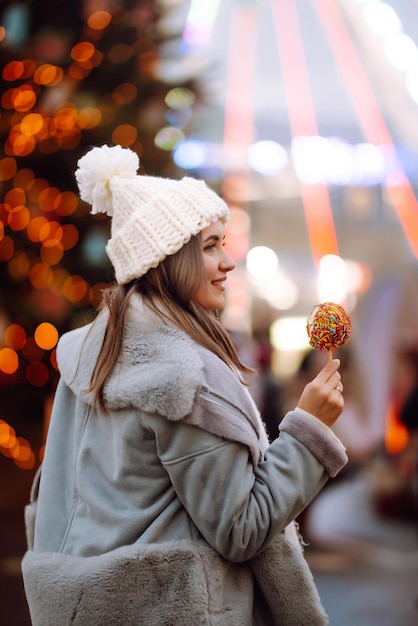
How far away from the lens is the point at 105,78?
5387 mm

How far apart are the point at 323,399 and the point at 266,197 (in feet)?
20.0

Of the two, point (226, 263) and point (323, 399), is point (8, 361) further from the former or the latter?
point (323, 399)

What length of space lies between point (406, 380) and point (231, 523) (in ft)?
16.0

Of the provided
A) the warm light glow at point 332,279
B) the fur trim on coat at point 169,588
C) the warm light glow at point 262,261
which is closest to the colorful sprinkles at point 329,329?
the fur trim on coat at point 169,588

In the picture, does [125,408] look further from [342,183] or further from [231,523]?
[342,183]

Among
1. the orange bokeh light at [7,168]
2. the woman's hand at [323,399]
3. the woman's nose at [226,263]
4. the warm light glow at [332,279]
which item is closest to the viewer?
the woman's hand at [323,399]

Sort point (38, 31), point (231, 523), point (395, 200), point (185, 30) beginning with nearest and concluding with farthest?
1. point (231, 523)
2. point (38, 31)
3. point (185, 30)
4. point (395, 200)

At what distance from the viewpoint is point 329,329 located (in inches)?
82.8

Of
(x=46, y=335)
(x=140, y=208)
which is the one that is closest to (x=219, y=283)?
(x=140, y=208)

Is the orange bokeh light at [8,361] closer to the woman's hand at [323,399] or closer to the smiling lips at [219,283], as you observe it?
the smiling lips at [219,283]

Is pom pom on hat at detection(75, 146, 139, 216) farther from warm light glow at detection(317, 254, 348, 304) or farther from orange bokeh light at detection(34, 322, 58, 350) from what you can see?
warm light glow at detection(317, 254, 348, 304)

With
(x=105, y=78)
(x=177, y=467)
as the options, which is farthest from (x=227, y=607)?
(x=105, y=78)

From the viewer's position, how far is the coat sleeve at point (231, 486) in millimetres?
1773

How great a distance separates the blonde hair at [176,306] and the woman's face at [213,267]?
0.02 metres
